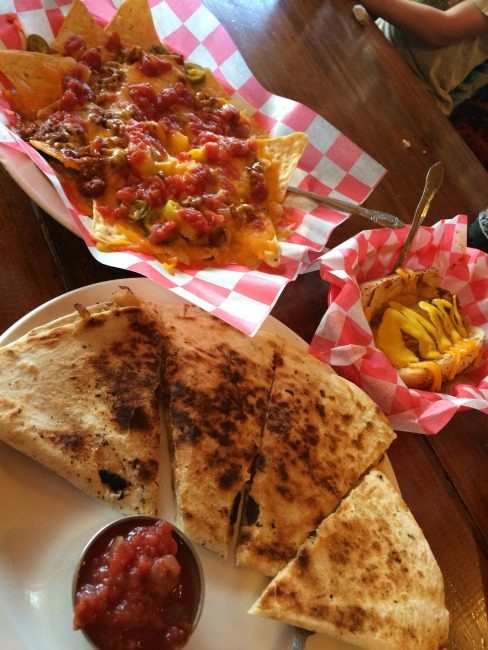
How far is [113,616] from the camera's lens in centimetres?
129

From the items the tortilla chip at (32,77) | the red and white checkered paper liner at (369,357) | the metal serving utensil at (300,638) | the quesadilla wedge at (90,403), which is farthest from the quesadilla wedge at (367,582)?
the tortilla chip at (32,77)

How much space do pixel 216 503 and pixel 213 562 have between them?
17cm

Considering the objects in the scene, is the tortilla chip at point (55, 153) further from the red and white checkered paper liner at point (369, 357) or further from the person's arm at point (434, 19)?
the person's arm at point (434, 19)

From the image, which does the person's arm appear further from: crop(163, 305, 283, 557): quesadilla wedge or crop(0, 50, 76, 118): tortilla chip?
crop(163, 305, 283, 557): quesadilla wedge

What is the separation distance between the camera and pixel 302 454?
186 cm

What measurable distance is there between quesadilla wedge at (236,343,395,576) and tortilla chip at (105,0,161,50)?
1923 mm

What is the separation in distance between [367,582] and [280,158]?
2.03 meters

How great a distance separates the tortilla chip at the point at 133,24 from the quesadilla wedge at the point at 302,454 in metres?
1.92

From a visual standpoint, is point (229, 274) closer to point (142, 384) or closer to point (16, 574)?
point (142, 384)

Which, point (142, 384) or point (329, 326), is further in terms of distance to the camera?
point (329, 326)

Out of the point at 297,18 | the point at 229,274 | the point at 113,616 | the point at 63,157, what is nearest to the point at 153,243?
the point at 229,274

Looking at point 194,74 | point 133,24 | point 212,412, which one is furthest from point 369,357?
point 133,24

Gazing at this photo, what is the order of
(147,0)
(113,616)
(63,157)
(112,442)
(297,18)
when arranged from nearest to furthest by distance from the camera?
(113,616), (112,442), (63,157), (147,0), (297,18)

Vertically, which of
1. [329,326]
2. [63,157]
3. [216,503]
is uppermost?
[63,157]
